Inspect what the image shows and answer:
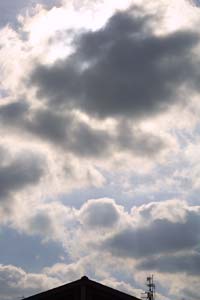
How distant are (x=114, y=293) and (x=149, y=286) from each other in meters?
29.2

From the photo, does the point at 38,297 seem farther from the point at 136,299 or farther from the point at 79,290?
the point at 136,299

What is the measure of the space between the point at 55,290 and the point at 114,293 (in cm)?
349

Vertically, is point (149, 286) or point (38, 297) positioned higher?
point (149, 286)

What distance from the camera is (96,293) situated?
1174 inches

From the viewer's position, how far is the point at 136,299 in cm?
2981

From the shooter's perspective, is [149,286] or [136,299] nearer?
[136,299]

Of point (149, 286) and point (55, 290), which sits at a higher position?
point (149, 286)

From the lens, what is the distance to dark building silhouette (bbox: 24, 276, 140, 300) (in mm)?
29734

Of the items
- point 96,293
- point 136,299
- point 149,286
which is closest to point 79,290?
point 96,293

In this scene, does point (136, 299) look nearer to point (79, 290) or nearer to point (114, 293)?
point (114, 293)

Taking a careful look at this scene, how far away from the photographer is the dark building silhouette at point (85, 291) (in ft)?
97.6

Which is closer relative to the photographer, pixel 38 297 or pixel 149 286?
pixel 38 297

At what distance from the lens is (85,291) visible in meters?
29.6

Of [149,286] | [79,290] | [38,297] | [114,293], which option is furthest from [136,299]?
[149,286]
